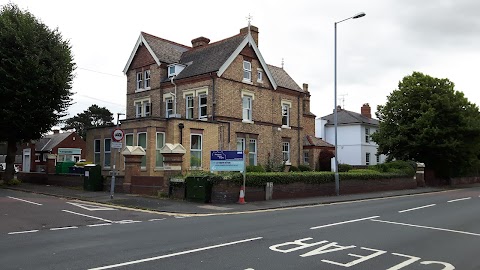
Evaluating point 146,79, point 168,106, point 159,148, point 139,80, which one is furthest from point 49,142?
point 159,148

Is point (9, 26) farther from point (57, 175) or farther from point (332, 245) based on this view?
point (332, 245)

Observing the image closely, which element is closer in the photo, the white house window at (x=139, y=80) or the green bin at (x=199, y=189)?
the green bin at (x=199, y=189)

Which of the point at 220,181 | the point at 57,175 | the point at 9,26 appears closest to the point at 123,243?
the point at 220,181

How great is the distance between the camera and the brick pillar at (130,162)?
21.7 metres

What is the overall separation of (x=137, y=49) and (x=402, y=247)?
97.7ft

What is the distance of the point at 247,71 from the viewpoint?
1236 inches

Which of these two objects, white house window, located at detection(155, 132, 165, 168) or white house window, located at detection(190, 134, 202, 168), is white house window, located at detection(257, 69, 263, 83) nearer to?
white house window, located at detection(190, 134, 202, 168)

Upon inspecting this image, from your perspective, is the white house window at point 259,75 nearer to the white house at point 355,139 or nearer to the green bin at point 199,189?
the green bin at point 199,189

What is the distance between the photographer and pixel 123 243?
8992mm

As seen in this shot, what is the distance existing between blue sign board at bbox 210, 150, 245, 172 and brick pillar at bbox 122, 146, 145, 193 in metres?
4.62

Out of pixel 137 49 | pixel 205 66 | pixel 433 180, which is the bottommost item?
pixel 433 180

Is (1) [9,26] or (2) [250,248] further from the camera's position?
(1) [9,26]

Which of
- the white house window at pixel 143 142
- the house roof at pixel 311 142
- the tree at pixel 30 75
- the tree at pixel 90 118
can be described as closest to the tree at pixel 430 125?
the house roof at pixel 311 142

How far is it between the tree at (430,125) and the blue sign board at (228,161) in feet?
68.2
